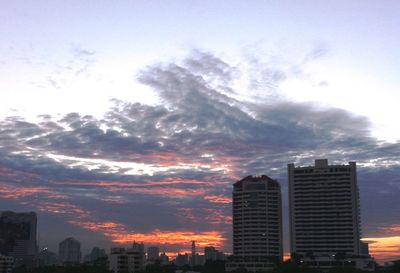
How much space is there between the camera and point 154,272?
166 m

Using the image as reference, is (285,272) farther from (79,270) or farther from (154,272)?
(79,270)

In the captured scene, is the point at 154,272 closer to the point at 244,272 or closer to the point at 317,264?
the point at 244,272

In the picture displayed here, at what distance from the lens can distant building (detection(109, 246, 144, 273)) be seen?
7275 inches

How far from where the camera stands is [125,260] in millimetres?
186625

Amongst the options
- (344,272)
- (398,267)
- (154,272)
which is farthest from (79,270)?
(398,267)

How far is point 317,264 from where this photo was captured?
19275 cm

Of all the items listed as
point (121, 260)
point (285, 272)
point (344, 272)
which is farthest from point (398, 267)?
point (121, 260)

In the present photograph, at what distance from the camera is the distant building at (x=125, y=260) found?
185 m

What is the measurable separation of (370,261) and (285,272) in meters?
61.2

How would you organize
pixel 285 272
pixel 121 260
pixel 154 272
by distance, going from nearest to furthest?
pixel 285 272 → pixel 154 272 → pixel 121 260

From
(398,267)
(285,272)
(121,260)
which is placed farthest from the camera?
(121,260)

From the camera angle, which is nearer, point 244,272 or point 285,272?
point 285,272

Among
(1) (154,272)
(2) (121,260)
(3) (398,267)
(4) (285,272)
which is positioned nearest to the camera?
(4) (285,272)

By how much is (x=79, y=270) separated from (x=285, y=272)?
2449 inches
